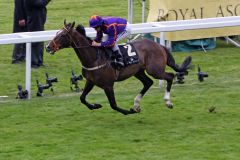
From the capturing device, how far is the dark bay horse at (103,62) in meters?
10.2

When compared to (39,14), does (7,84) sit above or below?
below

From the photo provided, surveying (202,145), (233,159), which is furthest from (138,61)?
(233,159)

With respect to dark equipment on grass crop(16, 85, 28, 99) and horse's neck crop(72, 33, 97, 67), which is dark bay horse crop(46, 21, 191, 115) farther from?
dark equipment on grass crop(16, 85, 28, 99)

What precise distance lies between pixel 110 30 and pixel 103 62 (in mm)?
408

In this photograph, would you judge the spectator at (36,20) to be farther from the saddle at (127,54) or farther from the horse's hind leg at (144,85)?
the saddle at (127,54)

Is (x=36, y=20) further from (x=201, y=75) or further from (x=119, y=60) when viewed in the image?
(x=119, y=60)

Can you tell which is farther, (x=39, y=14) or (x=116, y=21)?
(x=39, y=14)

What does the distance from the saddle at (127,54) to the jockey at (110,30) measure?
53mm

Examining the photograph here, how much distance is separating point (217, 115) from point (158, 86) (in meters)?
2.17

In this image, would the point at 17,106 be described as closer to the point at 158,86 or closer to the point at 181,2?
the point at 158,86

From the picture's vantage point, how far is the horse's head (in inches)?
400

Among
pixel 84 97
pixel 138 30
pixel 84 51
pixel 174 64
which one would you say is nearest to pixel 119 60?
pixel 84 51

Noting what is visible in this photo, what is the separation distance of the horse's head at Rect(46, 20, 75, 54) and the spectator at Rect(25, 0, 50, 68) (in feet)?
13.7

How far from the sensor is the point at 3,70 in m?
14.6
